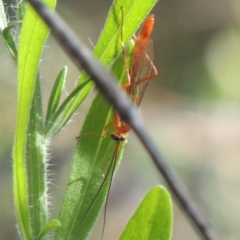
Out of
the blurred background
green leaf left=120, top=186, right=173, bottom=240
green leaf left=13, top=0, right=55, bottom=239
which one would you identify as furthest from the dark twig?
the blurred background

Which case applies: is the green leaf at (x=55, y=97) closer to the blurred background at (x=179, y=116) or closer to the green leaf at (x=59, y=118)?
the green leaf at (x=59, y=118)

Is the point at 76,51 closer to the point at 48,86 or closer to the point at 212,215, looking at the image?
the point at 212,215

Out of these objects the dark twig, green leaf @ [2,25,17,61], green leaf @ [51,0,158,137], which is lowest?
the dark twig

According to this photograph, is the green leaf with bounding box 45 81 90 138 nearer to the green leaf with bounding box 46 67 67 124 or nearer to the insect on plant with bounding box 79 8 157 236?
the green leaf with bounding box 46 67 67 124

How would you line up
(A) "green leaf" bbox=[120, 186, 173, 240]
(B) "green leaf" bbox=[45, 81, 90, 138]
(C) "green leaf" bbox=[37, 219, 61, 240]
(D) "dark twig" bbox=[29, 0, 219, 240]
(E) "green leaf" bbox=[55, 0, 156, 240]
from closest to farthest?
1. (D) "dark twig" bbox=[29, 0, 219, 240]
2. (A) "green leaf" bbox=[120, 186, 173, 240]
3. (C) "green leaf" bbox=[37, 219, 61, 240]
4. (B) "green leaf" bbox=[45, 81, 90, 138]
5. (E) "green leaf" bbox=[55, 0, 156, 240]

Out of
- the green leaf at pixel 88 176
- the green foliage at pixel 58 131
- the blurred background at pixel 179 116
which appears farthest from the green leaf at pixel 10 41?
the blurred background at pixel 179 116
